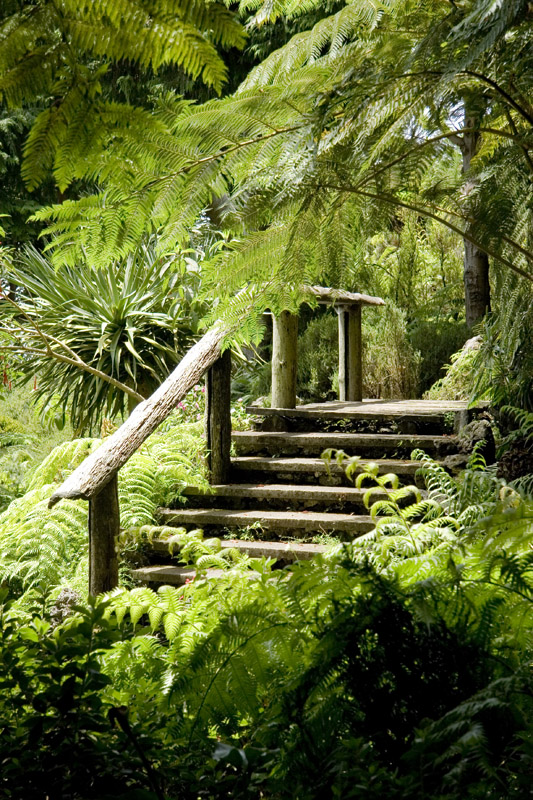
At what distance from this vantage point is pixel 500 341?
530cm

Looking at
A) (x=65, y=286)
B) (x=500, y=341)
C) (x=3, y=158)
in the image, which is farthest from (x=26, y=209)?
(x=500, y=341)

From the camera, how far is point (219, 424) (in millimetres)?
5207

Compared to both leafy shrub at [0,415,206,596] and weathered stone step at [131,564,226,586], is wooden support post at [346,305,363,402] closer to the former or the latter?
leafy shrub at [0,415,206,596]

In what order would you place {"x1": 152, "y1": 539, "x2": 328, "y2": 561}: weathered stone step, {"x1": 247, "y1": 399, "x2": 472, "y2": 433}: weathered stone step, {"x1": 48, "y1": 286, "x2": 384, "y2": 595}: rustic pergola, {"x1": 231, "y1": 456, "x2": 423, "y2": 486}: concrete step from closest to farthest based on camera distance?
{"x1": 48, "y1": 286, "x2": 384, "y2": 595}: rustic pergola
{"x1": 152, "y1": 539, "x2": 328, "y2": 561}: weathered stone step
{"x1": 231, "y1": 456, "x2": 423, "y2": 486}: concrete step
{"x1": 247, "y1": 399, "x2": 472, "y2": 433}: weathered stone step

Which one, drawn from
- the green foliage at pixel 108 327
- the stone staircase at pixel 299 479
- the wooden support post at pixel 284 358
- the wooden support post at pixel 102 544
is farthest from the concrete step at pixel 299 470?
the green foliage at pixel 108 327

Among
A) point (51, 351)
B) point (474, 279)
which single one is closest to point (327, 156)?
point (51, 351)

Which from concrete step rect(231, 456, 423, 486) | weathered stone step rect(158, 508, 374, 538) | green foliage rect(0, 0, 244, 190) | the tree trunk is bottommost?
weathered stone step rect(158, 508, 374, 538)

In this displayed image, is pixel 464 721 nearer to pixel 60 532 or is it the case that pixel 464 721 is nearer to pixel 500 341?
pixel 60 532

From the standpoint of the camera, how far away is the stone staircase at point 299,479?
447 cm

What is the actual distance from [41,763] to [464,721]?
637mm

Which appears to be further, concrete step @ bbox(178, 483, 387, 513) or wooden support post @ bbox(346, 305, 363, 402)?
wooden support post @ bbox(346, 305, 363, 402)

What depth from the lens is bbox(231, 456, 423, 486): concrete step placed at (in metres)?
4.86

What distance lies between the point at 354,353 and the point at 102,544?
13.2 ft

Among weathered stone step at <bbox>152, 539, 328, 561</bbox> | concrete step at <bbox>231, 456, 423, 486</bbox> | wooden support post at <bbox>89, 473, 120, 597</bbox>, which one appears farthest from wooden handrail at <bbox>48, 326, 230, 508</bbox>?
concrete step at <bbox>231, 456, 423, 486</bbox>
